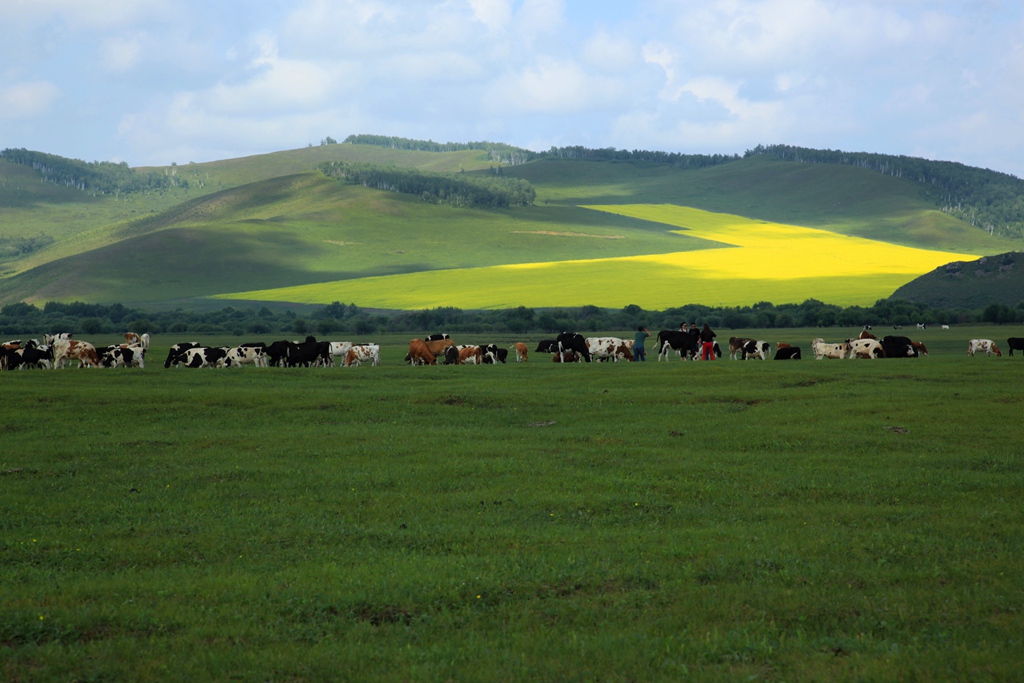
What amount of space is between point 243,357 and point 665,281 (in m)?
89.4

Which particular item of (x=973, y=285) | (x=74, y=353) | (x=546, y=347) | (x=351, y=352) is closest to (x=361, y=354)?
(x=351, y=352)

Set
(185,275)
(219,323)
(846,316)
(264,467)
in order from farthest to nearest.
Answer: (185,275)
(219,323)
(846,316)
(264,467)

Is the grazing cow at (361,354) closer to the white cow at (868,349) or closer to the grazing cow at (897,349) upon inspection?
the white cow at (868,349)

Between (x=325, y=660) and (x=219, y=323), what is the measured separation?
10126 centimetres

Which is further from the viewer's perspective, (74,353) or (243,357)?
(243,357)

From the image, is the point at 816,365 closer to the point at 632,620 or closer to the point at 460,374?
the point at 460,374

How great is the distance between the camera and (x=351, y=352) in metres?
48.8

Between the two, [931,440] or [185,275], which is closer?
[931,440]

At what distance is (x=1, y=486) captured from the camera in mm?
15844

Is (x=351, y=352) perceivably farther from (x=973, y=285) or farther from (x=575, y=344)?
(x=973, y=285)

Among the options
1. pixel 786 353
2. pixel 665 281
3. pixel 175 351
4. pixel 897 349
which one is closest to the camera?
pixel 175 351

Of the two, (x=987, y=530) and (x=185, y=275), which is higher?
(x=185, y=275)

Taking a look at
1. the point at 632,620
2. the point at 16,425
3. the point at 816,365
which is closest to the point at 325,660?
the point at 632,620

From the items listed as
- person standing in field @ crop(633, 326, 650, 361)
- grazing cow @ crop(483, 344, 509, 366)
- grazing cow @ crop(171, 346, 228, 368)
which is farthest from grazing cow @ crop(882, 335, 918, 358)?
grazing cow @ crop(171, 346, 228, 368)
